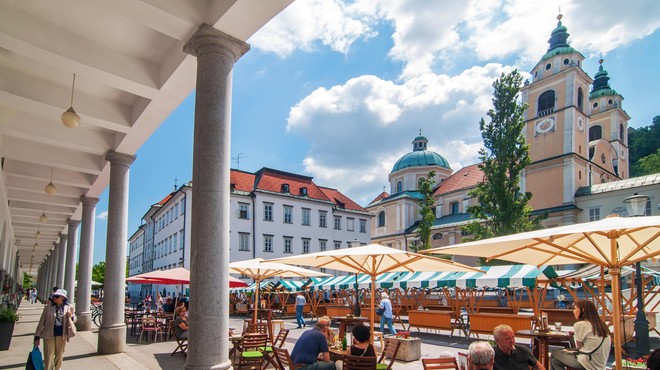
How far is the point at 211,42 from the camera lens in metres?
6.21

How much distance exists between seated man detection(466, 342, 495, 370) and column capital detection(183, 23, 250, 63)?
4.89 metres

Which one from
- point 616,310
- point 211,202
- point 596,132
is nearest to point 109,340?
point 211,202

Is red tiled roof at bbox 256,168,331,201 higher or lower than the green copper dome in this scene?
lower

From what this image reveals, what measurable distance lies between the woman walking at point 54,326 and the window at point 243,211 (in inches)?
1370

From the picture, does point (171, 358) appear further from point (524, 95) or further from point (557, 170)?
point (524, 95)

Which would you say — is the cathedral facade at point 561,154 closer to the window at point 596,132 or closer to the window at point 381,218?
the window at point 596,132

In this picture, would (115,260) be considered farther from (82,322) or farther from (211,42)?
(211,42)

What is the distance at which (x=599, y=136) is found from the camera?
239 ft

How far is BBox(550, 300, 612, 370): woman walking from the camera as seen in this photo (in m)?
6.56

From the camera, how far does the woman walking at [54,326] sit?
27.2ft

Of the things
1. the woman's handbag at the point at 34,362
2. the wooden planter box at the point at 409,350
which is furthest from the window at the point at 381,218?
the woman's handbag at the point at 34,362

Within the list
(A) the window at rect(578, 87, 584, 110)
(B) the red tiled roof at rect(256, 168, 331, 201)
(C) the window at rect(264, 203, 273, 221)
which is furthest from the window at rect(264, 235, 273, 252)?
(A) the window at rect(578, 87, 584, 110)

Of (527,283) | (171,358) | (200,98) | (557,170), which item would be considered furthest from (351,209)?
(200,98)

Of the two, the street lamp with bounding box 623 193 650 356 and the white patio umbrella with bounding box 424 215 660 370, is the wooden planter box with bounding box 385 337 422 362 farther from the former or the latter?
the street lamp with bounding box 623 193 650 356
